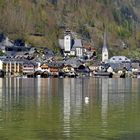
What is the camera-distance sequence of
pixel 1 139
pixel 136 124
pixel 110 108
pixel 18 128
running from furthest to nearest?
pixel 110 108 → pixel 136 124 → pixel 18 128 → pixel 1 139

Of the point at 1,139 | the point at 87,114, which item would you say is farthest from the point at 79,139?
the point at 87,114

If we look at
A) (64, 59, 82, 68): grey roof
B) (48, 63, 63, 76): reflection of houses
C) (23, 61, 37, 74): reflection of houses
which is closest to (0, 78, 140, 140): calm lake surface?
(23, 61, 37, 74): reflection of houses

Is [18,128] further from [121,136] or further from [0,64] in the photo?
[0,64]

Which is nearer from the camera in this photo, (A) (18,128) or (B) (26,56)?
(A) (18,128)

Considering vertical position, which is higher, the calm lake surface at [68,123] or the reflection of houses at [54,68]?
the reflection of houses at [54,68]

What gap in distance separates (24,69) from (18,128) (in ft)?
463

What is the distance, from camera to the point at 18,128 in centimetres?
2748

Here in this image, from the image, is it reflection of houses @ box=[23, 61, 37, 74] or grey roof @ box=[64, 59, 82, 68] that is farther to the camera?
grey roof @ box=[64, 59, 82, 68]

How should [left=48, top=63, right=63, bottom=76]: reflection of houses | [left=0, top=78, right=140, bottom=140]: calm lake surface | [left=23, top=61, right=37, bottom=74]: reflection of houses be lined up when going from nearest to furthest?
1. [left=0, top=78, right=140, bottom=140]: calm lake surface
2. [left=23, top=61, right=37, bottom=74]: reflection of houses
3. [left=48, top=63, right=63, bottom=76]: reflection of houses

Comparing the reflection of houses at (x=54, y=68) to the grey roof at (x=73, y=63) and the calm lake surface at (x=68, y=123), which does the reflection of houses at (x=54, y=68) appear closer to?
the grey roof at (x=73, y=63)

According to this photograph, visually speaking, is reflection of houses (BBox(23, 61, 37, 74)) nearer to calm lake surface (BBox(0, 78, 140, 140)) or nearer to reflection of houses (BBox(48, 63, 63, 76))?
reflection of houses (BBox(48, 63, 63, 76))

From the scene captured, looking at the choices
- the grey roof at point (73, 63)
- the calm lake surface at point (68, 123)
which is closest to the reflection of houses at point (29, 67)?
the grey roof at point (73, 63)

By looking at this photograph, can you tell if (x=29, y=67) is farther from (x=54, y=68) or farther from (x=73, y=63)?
(x=73, y=63)

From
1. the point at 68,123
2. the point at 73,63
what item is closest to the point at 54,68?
the point at 73,63
